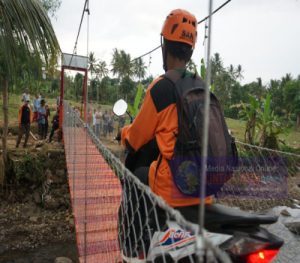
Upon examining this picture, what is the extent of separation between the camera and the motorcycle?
89 cm

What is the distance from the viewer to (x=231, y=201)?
9.54ft

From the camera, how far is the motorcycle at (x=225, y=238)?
0.89 meters

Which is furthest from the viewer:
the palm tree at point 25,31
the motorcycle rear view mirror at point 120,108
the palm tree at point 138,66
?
the palm tree at point 138,66

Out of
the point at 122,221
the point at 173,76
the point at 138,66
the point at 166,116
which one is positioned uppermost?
the point at 138,66

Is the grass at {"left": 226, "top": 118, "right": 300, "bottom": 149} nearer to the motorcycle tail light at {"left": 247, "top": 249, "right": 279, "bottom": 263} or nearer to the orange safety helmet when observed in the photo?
the orange safety helmet

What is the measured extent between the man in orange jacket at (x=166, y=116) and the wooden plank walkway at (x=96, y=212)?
2.40 feet

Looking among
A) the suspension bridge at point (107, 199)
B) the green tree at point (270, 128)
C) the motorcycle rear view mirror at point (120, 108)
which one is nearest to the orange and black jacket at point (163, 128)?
the suspension bridge at point (107, 199)

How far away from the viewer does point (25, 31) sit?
131 inches

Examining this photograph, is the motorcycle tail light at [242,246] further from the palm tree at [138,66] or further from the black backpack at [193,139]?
the palm tree at [138,66]

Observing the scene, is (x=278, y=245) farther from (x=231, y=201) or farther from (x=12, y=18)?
(x=12, y=18)

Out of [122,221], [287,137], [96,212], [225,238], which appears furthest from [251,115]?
[287,137]

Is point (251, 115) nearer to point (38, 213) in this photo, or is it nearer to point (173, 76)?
point (38, 213)

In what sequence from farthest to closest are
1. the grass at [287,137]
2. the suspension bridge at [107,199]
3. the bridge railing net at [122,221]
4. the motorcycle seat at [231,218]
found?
the grass at [287,137] < the suspension bridge at [107,199] < the motorcycle seat at [231,218] < the bridge railing net at [122,221]

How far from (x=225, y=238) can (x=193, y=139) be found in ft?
0.94
